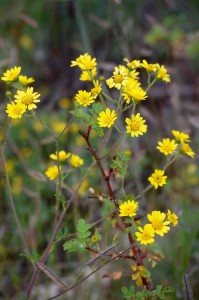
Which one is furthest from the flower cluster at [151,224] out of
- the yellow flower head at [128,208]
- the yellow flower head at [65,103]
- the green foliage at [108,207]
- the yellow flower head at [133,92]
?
the yellow flower head at [65,103]

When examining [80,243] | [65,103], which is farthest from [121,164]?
[65,103]

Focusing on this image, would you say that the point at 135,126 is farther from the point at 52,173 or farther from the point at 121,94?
the point at 52,173

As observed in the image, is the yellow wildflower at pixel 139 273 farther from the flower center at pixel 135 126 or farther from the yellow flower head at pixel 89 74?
the yellow flower head at pixel 89 74

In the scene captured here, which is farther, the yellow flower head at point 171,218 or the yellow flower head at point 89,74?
the yellow flower head at point 89,74

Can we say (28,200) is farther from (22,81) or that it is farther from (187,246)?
(22,81)

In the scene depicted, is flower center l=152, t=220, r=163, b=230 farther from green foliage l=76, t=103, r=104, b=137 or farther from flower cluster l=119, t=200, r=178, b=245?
green foliage l=76, t=103, r=104, b=137
